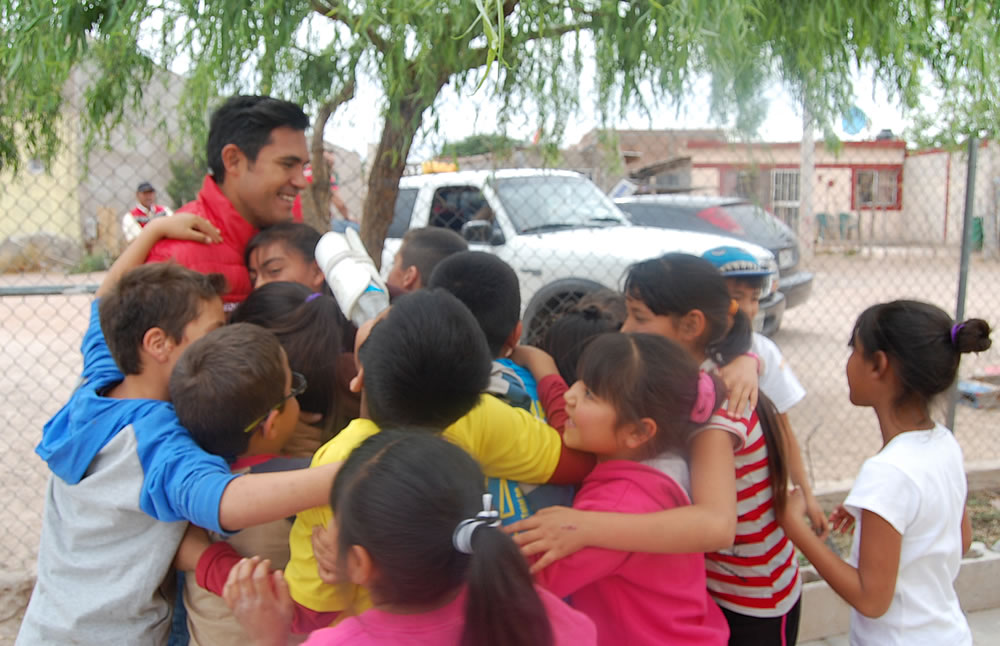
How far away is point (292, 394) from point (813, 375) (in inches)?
247

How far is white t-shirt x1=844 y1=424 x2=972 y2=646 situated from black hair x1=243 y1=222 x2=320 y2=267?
5.25 ft

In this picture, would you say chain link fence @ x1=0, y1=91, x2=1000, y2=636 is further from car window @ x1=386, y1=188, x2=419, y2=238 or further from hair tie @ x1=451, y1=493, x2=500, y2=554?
hair tie @ x1=451, y1=493, x2=500, y2=554

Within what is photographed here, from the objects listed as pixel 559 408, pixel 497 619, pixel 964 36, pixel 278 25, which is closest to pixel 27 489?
pixel 278 25

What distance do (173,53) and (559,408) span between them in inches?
68.0

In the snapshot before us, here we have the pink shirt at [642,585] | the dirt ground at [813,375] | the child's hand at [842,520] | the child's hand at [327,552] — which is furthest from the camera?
the dirt ground at [813,375]

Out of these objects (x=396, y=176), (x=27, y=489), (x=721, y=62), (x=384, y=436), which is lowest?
(x=27, y=489)

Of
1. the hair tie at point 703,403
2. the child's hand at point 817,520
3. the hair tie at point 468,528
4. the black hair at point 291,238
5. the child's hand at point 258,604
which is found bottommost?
the child's hand at point 817,520

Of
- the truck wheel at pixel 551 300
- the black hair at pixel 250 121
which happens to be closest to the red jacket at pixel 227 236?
the black hair at pixel 250 121

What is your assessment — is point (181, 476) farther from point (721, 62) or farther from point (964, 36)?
point (964, 36)

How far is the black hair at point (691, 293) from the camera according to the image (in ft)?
6.39

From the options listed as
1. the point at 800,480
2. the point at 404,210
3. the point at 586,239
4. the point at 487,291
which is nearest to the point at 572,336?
the point at 487,291

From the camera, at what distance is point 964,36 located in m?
2.35

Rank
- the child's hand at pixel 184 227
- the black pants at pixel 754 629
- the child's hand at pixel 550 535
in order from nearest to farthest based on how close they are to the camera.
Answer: the child's hand at pixel 550 535
the black pants at pixel 754 629
the child's hand at pixel 184 227

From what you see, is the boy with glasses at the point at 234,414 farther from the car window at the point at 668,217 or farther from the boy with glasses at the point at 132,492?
the car window at the point at 668,217
